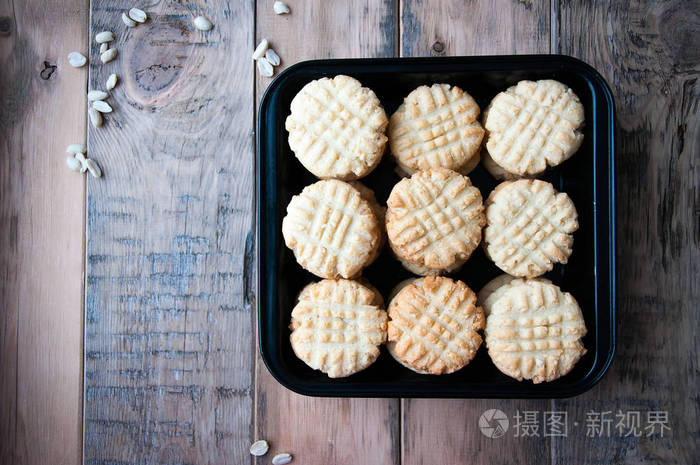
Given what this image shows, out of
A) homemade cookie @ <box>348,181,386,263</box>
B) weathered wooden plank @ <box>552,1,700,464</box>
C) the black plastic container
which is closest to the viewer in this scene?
the black plastic container

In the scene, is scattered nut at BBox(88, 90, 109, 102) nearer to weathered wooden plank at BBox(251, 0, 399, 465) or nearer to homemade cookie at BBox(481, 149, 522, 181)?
weathered wooden plank at BBox(251, 0, 399, 465)

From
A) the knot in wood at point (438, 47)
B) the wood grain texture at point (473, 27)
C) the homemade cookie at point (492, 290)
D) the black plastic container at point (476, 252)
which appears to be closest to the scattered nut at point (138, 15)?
the black plastic container at point (476, 252)

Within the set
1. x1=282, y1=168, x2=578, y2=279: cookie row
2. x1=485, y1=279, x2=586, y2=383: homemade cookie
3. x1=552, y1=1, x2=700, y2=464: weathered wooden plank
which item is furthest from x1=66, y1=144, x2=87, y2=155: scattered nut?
x1=552, y1=1, x2=700, y2=464: weathered wooden plank

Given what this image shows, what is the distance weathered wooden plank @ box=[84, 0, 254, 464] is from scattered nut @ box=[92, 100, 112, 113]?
20mm

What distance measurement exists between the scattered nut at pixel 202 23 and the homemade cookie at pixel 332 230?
667 mm

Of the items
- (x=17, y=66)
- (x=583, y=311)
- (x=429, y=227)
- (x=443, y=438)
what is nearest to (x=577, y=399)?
(x=583, y=311)

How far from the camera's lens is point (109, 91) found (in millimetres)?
1607

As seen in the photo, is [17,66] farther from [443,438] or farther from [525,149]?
[443,438]

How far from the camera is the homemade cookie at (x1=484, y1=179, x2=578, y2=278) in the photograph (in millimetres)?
1310

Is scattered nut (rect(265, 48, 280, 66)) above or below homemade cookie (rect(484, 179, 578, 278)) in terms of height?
above

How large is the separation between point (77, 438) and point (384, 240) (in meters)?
1.10

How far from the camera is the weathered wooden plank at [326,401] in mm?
1528

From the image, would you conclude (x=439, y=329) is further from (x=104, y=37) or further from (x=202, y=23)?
(x=104, y=37)

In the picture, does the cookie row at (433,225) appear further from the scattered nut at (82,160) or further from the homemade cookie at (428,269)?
the scattered nut at (82,160)
